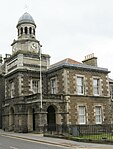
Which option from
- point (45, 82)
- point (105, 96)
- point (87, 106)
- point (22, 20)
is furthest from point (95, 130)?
point (22, 20)

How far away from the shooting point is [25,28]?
134 ft

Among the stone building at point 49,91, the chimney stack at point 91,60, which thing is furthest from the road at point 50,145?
the chimney stack at point 91,60

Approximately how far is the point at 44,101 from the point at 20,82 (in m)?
5.15

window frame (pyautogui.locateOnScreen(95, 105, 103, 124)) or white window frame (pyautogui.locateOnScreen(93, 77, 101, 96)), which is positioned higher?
white window frame (pyautogui.locateOnScreen(93, 77, 101, 96))

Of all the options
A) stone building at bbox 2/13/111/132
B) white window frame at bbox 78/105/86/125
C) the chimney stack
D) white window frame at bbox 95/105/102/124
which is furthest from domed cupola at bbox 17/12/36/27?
white window frame at bbox 95/105/102/124

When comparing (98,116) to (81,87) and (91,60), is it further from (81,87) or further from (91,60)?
(91,60)

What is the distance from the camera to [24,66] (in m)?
36.4

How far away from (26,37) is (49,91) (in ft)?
28.6

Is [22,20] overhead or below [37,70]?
overhead

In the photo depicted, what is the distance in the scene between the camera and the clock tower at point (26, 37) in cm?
3991

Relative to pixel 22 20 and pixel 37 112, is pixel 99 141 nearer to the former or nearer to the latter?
pixel 37 112

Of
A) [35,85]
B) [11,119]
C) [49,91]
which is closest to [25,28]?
[35,85]

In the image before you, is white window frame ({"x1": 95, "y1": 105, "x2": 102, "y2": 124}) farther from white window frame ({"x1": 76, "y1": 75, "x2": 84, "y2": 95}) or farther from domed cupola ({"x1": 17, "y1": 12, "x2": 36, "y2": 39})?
domed cupola ({"x1": 17, "y1": 12, "x2": 36, "y2": 39})

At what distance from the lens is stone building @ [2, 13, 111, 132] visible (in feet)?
109
